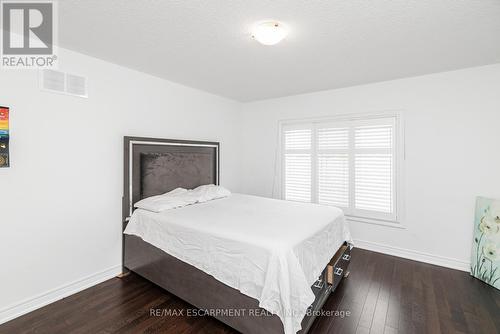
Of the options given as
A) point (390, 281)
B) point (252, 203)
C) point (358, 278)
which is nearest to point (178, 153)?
point (252, 203)

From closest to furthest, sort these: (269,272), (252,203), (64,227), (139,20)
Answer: (269,272), (139,20), (64,227), (252,203)

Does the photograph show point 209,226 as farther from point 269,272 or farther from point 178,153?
point 178,153

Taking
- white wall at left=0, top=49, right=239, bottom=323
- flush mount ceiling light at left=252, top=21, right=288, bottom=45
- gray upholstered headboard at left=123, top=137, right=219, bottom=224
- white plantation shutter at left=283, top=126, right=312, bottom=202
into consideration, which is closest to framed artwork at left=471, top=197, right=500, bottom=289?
white plantation shutter at left=283, top=126, right=312, bottom=202

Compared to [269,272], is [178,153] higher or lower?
higher

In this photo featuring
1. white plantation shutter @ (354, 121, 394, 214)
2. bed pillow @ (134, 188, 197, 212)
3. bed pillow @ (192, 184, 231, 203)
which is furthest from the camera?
white plantation shutter @ (354, 121, 394, 214)

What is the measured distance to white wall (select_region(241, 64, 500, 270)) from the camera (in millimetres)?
2764

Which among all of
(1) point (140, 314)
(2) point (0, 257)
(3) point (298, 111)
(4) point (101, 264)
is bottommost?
(1) point (140, 314)

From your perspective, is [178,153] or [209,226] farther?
[178,153]

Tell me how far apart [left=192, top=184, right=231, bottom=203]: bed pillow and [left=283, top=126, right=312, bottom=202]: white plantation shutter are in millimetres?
1247

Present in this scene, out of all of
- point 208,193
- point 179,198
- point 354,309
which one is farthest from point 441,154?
point 179,198

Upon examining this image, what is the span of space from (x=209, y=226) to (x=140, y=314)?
0.98 m

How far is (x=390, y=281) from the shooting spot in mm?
2619

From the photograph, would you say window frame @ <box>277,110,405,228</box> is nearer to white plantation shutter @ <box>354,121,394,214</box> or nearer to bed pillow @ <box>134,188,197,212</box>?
white plantation shutter @ <box>354,121,394,214</box>

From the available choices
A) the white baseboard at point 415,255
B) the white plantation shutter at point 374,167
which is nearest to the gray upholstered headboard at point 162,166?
the white plantation shutter at point 374,167
